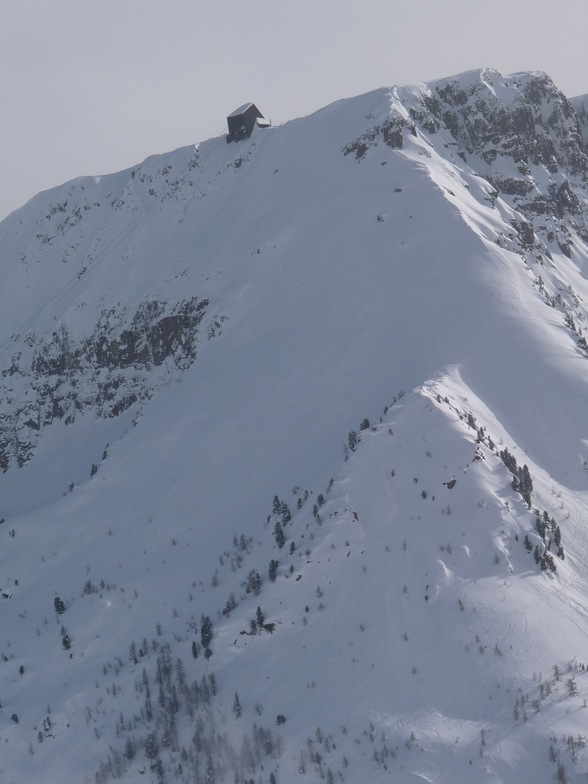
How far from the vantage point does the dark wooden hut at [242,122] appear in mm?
78381

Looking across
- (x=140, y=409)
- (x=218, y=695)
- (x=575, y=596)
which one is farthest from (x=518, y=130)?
(x=218, y=695)

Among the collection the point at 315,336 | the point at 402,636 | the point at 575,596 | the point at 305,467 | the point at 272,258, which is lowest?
the point at 575,596

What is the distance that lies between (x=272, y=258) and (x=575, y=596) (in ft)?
118

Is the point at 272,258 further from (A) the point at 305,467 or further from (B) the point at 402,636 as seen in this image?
(B) the point at 402,636

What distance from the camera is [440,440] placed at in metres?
35.5

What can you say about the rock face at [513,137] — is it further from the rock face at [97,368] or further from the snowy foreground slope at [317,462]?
the rock face at [97,368]

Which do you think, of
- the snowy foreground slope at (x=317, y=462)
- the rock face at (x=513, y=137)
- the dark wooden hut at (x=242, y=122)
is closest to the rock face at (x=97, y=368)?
the snowy foreground slope at (x=317, y=462)

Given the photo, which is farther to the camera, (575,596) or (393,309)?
(393,309)

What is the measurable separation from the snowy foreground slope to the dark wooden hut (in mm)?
1170

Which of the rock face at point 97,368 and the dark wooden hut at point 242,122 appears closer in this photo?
the rock face at point 97,368

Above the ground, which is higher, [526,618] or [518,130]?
[518,130]

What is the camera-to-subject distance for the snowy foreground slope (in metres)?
26.4

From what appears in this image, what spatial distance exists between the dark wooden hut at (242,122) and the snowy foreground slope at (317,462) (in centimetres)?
117

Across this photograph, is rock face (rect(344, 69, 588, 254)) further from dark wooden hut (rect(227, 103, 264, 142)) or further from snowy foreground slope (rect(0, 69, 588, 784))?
dark wooden hut (rect(227, 103, 264, 142))
